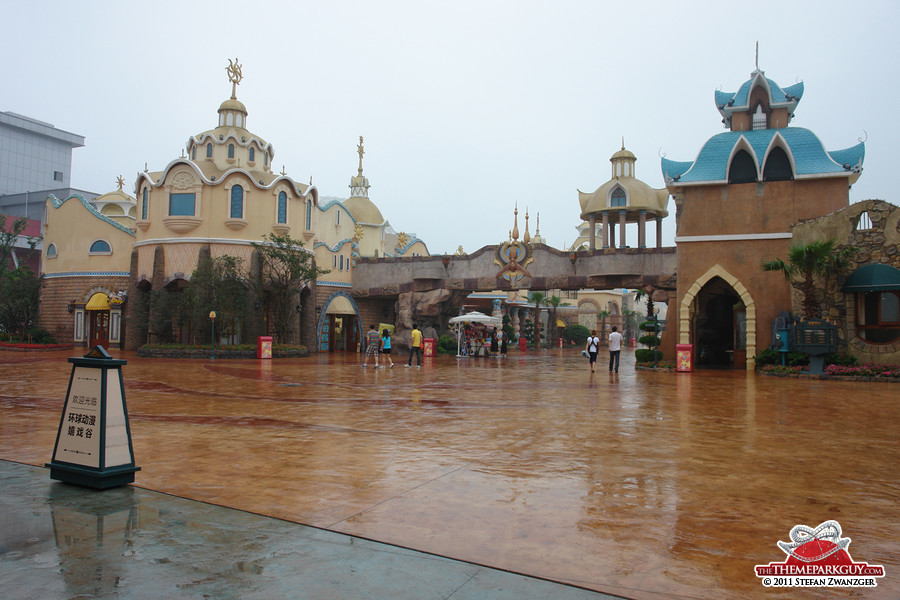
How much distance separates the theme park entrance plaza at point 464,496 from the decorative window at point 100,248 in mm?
26737

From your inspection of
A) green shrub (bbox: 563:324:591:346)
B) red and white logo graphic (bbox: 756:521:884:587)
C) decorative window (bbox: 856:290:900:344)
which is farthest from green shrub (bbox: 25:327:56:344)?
green shrub (bbox: 563:324:591:346)

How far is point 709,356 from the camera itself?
27.1 metres

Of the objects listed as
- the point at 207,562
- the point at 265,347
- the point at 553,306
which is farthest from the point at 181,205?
the point at 553,306

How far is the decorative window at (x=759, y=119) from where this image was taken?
23.8 metres

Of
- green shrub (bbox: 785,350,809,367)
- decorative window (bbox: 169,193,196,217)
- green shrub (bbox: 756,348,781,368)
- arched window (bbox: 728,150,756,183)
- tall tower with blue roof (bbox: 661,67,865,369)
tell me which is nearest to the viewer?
green shrub (bbox: 785,350,809,367)

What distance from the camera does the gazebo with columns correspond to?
34375 millimetres

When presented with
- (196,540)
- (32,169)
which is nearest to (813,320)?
(196,540)

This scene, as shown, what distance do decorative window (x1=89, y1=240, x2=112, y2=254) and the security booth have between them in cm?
3226

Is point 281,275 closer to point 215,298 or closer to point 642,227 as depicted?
point 215,298

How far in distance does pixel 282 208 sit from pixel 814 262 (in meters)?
23.6

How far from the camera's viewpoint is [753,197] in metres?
22.2

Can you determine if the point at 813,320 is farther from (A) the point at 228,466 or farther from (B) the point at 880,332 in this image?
(A) the point at 228,466

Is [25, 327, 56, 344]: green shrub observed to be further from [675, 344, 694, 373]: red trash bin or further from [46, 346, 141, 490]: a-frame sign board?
[46, 346, 141, 490]: a-frame sign board

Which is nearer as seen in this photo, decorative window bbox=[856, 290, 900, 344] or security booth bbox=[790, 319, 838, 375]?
security booth bbox=[790, 319, 838, 375]
